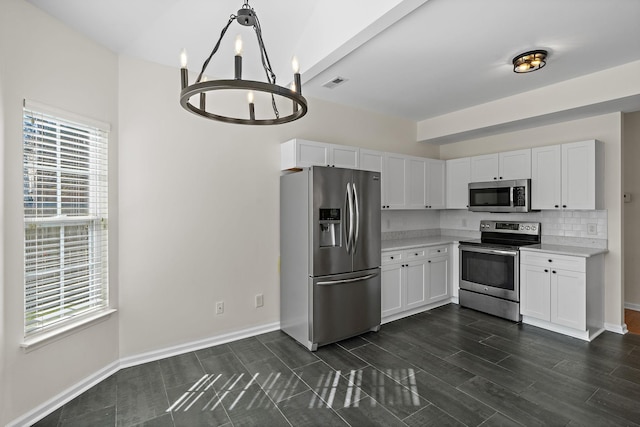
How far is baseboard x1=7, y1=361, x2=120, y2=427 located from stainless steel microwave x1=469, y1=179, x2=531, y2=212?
4.49 meters

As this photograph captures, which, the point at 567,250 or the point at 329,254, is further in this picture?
the point at 567,250

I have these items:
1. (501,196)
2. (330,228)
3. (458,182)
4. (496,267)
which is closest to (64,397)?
(330,228)

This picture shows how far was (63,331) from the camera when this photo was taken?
2.32 m

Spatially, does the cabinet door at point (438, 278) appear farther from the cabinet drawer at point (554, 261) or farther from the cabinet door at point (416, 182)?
the cabinet drawer at point (554, 261)

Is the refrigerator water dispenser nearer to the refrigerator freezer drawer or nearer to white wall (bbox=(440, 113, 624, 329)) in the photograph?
the refrigerator freezer drawer

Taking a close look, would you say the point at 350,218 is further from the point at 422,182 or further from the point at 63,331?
the point at 63,331

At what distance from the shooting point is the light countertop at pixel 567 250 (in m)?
3.37

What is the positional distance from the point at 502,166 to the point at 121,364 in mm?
4753

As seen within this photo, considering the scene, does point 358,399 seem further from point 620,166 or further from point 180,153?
point 620,166

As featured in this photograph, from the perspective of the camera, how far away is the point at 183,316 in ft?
10.3

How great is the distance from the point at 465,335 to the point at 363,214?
1.69 meters

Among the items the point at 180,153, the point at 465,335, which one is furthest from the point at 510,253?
the point at 180,153

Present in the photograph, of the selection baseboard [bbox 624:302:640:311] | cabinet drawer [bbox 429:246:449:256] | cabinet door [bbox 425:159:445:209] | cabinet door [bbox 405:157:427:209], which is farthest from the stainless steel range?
baseboard [bbox 624:302:640:311]

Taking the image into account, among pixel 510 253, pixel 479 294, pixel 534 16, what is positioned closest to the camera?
pixel 534 16
